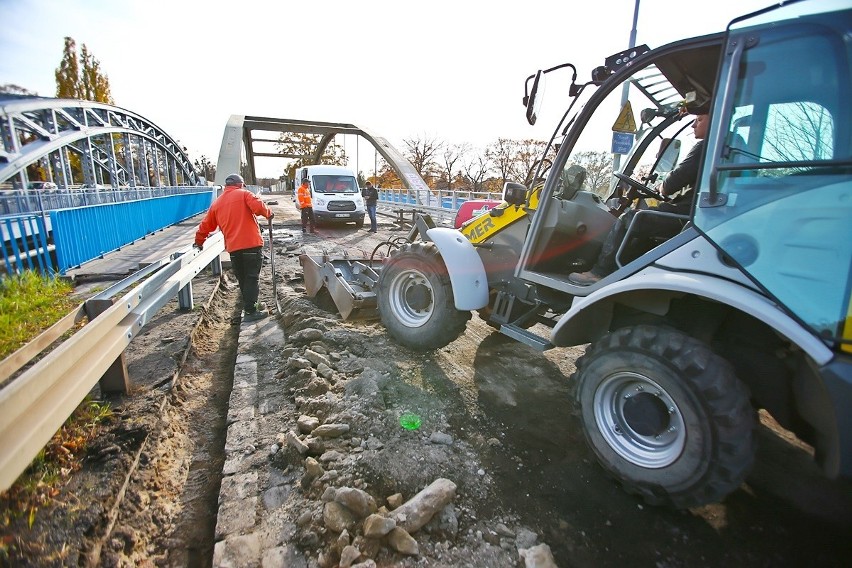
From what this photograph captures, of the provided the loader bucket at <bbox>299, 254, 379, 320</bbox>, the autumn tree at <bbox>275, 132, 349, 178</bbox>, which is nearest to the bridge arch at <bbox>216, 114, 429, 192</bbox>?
the autumn tree at <bbox>275, 132, 349, 178</bbox>

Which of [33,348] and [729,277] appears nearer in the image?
[729,277]

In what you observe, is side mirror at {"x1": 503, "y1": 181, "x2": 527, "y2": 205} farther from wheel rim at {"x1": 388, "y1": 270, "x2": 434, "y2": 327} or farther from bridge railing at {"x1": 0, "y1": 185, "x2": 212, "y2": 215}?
bridge railing at {"x1": 0, "y1": 185, "x2": 212, "y2": 215}

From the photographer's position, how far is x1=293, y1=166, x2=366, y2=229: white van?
15945 mm

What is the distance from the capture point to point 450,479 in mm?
2488

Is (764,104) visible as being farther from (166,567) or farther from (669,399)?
(166,567)

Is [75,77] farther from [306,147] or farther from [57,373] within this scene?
[57,373]

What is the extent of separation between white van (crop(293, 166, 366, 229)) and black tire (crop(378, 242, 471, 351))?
1220cm

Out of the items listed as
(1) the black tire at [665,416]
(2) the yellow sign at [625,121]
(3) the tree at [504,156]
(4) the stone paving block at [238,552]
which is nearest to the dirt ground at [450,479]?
(4) the stone paving block at [238,552]

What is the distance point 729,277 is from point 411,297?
112 inches

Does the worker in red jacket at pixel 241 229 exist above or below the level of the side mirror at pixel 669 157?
below

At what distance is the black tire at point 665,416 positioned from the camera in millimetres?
2014

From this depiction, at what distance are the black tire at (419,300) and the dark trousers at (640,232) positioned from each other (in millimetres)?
1342

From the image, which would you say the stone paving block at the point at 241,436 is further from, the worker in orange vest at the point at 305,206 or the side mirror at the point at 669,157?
the worker in orange vest at the point at 305,206

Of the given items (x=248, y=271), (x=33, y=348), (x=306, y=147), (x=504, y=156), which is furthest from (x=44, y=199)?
(x=306, y=147)
